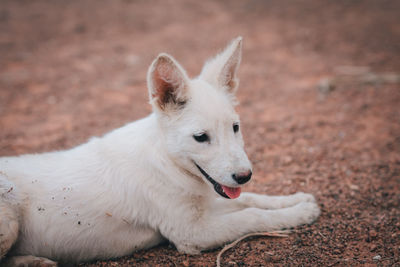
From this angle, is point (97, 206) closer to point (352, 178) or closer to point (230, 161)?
point (230, 161)

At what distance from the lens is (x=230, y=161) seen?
2.82 meters

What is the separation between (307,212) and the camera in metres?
3.53

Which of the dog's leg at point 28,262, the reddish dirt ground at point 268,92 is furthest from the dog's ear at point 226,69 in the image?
the dog's leg at point 28,262

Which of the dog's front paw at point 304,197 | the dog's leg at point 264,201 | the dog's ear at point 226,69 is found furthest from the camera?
the dog's front paw at point 304,197

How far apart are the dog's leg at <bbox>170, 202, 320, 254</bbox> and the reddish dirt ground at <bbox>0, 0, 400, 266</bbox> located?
114mm

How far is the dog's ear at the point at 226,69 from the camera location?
3270mm

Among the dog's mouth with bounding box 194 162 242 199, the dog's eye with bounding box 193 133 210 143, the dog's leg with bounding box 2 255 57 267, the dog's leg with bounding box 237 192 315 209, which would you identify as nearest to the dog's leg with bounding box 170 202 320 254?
the dog's leg with bounding box 237 192 315 209

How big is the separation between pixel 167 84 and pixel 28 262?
75.4 inches

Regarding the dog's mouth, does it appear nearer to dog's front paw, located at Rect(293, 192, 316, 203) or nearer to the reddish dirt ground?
the reddish dirt ground

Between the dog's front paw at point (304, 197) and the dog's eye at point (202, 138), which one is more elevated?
the dog's eye at point (202, 138)

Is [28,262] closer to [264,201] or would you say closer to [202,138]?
[202,138]

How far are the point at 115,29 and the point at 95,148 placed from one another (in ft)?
28.1

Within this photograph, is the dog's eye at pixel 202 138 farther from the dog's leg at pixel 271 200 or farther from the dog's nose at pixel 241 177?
the dog's leg at pixel 271 200

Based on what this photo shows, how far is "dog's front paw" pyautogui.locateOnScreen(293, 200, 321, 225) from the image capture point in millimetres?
3482
